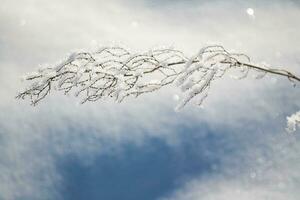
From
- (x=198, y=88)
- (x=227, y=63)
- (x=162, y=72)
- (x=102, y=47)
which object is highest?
(x=102, y=47)

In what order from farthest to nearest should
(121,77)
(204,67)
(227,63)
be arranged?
1. (121,77)
2. (227,63)
3. (204,67)

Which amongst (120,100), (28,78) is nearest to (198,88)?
(120,100)

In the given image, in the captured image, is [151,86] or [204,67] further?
[151,86]

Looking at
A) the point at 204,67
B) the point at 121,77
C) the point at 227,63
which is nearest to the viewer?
the point at 204,67

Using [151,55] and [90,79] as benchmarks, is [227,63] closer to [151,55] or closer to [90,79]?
[151,55]

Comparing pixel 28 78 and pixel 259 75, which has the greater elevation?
pixel 28 78

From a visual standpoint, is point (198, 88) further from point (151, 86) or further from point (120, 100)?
point (120, 100)

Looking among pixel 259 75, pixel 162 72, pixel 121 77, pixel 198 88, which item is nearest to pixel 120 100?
pixel 121 77

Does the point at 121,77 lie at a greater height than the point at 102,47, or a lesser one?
lesser

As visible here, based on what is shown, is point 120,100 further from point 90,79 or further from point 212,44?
Result: point 212,44

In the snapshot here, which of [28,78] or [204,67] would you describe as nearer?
[204,67]
